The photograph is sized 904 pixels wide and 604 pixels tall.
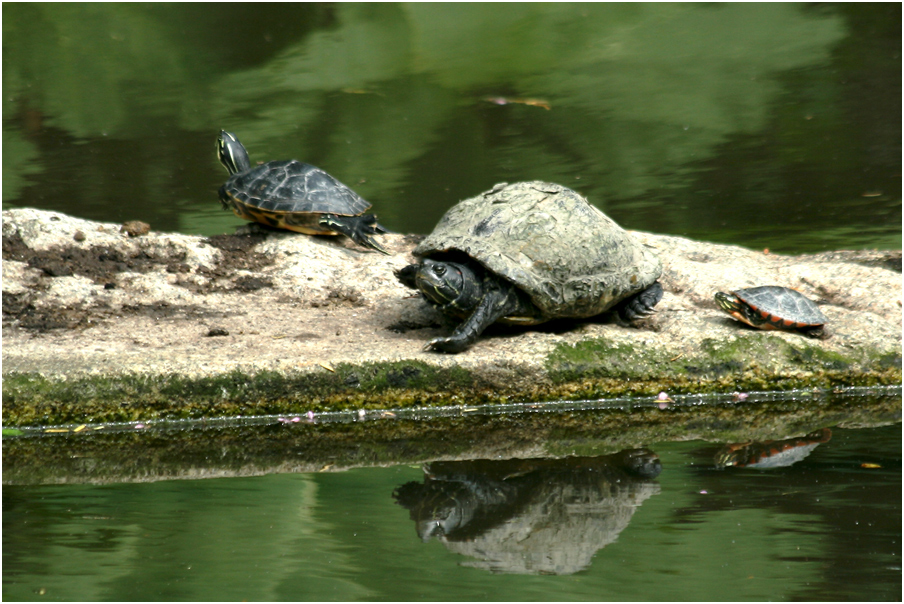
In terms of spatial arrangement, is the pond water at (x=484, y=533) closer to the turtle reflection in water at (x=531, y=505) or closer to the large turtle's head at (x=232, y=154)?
the turtle reflection in water at (x=531, y=505)

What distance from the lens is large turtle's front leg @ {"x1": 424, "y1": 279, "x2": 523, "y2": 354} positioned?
452 cm

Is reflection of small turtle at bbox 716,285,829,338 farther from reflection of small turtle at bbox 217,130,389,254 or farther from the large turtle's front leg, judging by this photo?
reflection of small turtle at bbox 217,130,389,254

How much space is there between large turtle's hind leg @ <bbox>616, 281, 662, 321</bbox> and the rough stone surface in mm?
110

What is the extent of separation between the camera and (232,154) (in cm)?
751

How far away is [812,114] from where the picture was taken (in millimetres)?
10094

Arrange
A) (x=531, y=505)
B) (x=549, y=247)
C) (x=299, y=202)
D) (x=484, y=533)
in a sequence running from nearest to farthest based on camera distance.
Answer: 1. (x=484, y=533)
2. (x=531, y=505)
3. (x=549, y=247)
4. (x=299, y=202)

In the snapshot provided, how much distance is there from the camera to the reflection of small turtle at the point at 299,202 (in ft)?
21.2

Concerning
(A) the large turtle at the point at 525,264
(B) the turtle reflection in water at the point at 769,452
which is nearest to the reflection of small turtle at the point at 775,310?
(A) the large turtle at the point at 525,264

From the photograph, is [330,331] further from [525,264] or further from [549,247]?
[549,247]

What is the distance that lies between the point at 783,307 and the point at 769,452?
1.62m

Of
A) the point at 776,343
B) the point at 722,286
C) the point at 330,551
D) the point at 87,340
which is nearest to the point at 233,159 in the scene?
the point at 87,340

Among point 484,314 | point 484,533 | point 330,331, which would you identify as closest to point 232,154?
point 330,331

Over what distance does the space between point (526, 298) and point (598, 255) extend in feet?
1.78

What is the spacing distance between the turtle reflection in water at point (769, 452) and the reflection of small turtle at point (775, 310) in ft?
3.72
